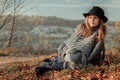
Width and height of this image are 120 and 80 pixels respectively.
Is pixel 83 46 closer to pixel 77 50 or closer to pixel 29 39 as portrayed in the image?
pixel 77 50

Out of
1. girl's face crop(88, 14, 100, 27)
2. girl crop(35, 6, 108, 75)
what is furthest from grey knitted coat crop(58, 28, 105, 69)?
girl's face crop(88, 14, 100, 27)

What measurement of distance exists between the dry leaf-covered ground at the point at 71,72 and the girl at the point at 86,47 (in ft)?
0.48

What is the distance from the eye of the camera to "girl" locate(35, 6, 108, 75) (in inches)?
389

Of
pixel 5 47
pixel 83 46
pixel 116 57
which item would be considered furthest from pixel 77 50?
pixel 5 47

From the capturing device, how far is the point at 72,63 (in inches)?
390

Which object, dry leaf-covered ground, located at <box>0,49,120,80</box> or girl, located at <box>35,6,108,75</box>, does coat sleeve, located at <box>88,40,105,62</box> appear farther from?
dry leaf-covered ground, located at <box>0,49,120,80</box>

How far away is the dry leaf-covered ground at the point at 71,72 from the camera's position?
30.9ft

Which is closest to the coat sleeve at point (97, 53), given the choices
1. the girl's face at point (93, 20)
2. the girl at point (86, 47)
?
the girl at point (86, 47)

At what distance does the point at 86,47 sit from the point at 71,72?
570 millimetres

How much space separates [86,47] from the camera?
33.0 feet

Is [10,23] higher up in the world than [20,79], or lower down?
higher up

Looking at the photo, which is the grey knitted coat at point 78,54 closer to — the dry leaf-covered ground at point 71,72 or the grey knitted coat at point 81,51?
the grey knitted coat at point 81,51

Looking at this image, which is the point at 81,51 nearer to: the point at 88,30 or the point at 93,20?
the point at 88,30

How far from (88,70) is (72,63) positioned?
337 millimetres
